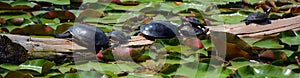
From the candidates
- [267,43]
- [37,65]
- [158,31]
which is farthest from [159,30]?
[37,65]

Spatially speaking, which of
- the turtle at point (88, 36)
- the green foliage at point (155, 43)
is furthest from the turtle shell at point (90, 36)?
A: the green foliage at point (155, 43)

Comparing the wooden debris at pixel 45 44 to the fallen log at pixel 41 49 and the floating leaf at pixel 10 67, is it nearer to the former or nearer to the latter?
the fallen log at pixel 41 49

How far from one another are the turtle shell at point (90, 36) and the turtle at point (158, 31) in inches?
8.1

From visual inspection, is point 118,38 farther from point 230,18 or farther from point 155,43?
point 230,18

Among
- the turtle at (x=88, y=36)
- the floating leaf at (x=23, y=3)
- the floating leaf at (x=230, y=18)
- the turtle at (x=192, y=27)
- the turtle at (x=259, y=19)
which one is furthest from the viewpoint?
the floating leaf at (x=23, y=3)

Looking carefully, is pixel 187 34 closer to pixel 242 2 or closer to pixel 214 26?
pixel 214 26

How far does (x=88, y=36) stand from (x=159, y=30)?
1.17ft

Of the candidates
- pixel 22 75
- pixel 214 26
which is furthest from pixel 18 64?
pixel 214 26

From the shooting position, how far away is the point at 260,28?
2877 millimetres

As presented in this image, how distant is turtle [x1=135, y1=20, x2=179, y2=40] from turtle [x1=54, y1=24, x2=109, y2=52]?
202mm

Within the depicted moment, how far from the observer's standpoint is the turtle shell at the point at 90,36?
251cm

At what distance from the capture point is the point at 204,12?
11.5 feet

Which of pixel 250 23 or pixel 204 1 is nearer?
pixel 250 23

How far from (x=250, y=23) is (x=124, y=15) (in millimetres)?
762
